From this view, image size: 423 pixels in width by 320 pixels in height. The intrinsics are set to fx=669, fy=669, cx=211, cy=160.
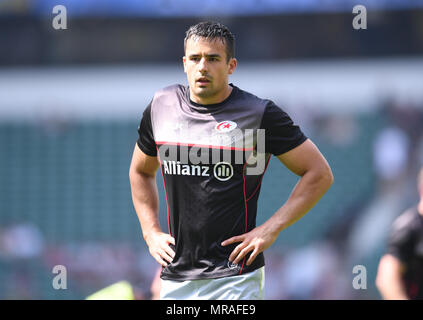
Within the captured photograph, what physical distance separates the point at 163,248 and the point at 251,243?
485mm

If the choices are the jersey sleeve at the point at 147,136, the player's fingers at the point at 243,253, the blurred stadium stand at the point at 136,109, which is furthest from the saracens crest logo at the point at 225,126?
the blurred stadium stand at the point at 136,109

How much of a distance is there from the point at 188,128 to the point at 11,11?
12526 millimetres

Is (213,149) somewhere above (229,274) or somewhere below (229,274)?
above

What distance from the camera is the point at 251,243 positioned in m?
3.42

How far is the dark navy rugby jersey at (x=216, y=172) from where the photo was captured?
11.3 feet

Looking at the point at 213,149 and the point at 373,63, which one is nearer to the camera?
the point at 213,149

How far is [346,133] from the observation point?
46.3ft

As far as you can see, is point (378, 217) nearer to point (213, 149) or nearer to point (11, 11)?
point (11, 11)

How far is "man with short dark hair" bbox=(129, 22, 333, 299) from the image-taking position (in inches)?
135

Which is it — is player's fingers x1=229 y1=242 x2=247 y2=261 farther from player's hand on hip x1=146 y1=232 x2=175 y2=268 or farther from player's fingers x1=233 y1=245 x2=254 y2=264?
player's hand on hip x1=146 y1=232 x2=175 y2=268

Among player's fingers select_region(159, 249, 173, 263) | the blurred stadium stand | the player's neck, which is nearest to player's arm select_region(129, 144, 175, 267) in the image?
A: player's fingers select_region(159, 249, 173, 263)
